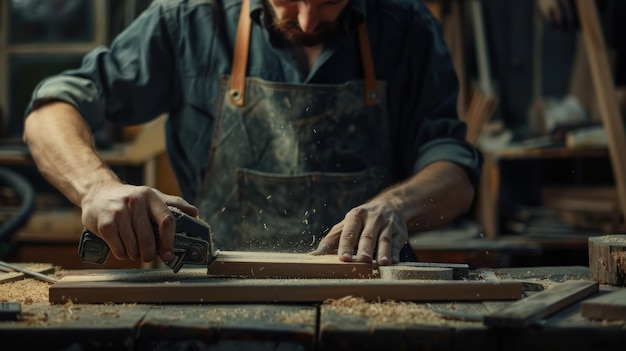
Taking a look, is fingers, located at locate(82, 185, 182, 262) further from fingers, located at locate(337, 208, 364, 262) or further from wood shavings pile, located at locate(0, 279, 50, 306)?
fingers, located at locate(337, 208, 364, 262)

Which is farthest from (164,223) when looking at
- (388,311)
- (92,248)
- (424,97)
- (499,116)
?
(499,116)

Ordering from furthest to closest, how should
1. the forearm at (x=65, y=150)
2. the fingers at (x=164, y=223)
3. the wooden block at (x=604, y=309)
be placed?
the forearm at (x=65, y=150) → the fingers at (x=164, y=223) → the wooden block at (x=604, y=309)

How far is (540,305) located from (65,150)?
1.75 m

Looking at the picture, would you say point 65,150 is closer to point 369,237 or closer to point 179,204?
point 179,204

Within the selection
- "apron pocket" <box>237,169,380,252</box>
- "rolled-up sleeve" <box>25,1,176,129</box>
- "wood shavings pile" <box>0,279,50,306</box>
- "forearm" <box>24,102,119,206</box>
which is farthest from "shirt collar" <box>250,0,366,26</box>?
"wood shavings pile" <box>0,279,50,306</box>

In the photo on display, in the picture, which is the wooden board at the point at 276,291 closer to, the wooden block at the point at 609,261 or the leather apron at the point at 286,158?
the wooden block at the point at 609,261

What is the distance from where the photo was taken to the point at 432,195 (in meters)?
3.09

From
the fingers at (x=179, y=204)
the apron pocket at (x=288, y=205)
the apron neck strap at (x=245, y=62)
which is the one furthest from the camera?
the apron neck strap at (x=245, y=62)

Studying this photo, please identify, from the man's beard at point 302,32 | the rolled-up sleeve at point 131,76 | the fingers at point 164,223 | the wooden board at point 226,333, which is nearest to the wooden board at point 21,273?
the fingers at point 164,223

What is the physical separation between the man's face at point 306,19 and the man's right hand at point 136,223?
3.30 feet

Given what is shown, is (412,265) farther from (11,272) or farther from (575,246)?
(575,246)

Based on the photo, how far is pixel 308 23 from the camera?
306 centimetres

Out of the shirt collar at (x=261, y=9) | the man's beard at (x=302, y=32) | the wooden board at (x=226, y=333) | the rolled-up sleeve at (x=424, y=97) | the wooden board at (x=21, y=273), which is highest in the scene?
the shirt collar at (x=261, y=9)

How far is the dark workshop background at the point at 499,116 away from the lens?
5.85 meters
